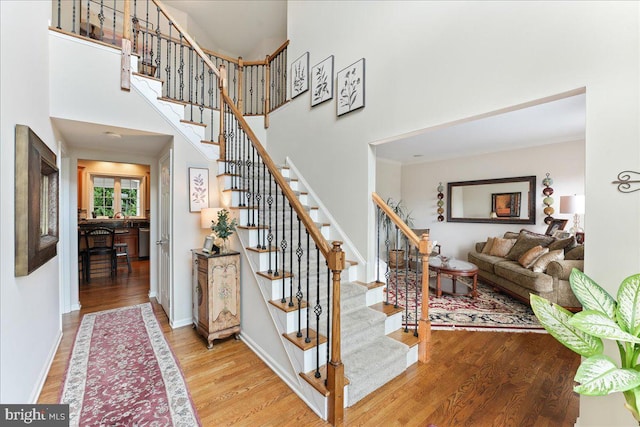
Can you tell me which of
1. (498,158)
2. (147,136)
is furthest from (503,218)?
(147,136)

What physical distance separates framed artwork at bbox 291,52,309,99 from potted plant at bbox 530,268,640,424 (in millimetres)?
3596

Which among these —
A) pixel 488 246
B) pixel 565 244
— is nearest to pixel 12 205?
pixel 565 244

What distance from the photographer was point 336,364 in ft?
5.79

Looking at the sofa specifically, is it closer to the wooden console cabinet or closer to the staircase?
the staircase

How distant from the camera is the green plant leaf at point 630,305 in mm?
1152

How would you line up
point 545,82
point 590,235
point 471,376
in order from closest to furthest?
point 590,235 → point 545,82 → point 471,376

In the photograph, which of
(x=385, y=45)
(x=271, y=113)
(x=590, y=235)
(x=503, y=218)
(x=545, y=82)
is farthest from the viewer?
(x=503, y=218)

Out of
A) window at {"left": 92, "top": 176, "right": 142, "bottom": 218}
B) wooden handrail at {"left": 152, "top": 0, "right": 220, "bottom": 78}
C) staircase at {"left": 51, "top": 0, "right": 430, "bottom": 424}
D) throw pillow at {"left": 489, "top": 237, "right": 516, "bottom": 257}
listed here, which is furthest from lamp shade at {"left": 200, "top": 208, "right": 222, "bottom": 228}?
window at {"left": 92, "top": 176, "right": 142, "bottom": 218}

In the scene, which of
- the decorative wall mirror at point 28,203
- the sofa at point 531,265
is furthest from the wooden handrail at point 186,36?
the sofa at point 531,265

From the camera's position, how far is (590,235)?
1609 mm

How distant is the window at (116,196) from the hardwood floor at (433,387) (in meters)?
5.16

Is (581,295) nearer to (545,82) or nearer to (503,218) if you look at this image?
(545,82)

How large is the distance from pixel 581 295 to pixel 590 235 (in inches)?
20.9

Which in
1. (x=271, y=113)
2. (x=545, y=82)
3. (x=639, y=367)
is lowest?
(x=639, y=367)
